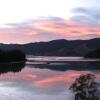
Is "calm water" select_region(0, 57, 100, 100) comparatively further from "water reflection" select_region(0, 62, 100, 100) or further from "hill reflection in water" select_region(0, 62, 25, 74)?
"hill reflection in water" select_region(0, 62, 25, 74)

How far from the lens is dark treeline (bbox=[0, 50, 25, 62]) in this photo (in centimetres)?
9543

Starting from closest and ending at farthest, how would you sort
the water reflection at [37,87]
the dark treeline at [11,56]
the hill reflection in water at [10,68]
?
the water reflection at [37,87]
the hill reflection in water at [10,68]
the dark treeline at [11,56]

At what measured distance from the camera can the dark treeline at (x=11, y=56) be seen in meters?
95.4

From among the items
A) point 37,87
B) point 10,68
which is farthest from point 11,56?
point 37,87

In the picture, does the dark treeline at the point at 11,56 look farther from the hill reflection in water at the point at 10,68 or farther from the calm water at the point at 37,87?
the calm water at the point at 37,87

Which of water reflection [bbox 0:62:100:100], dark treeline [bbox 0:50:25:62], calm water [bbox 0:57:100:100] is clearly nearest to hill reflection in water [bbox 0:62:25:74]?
calm water [bbox 0:57:100:100]

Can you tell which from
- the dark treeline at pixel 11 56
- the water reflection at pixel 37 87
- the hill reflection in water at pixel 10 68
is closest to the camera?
the water reflection at pixel 37 87

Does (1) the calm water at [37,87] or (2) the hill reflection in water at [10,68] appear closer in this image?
(1) the calm water at [37,87]

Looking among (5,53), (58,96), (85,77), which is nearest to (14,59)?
(5,53)

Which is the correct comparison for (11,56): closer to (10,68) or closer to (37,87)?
(10,68)

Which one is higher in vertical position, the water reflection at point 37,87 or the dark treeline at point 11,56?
the dark treeline at point 11,56

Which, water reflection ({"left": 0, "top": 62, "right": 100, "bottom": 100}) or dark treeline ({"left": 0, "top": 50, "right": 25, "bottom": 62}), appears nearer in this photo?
water reflection ({"left": 0, "top": 62, "right": 100, "bottom": 100})

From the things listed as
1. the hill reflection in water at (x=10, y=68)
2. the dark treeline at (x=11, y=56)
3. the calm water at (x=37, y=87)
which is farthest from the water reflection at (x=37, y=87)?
the dark treeline at (x=11, y=56)

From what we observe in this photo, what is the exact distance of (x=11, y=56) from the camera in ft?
330
